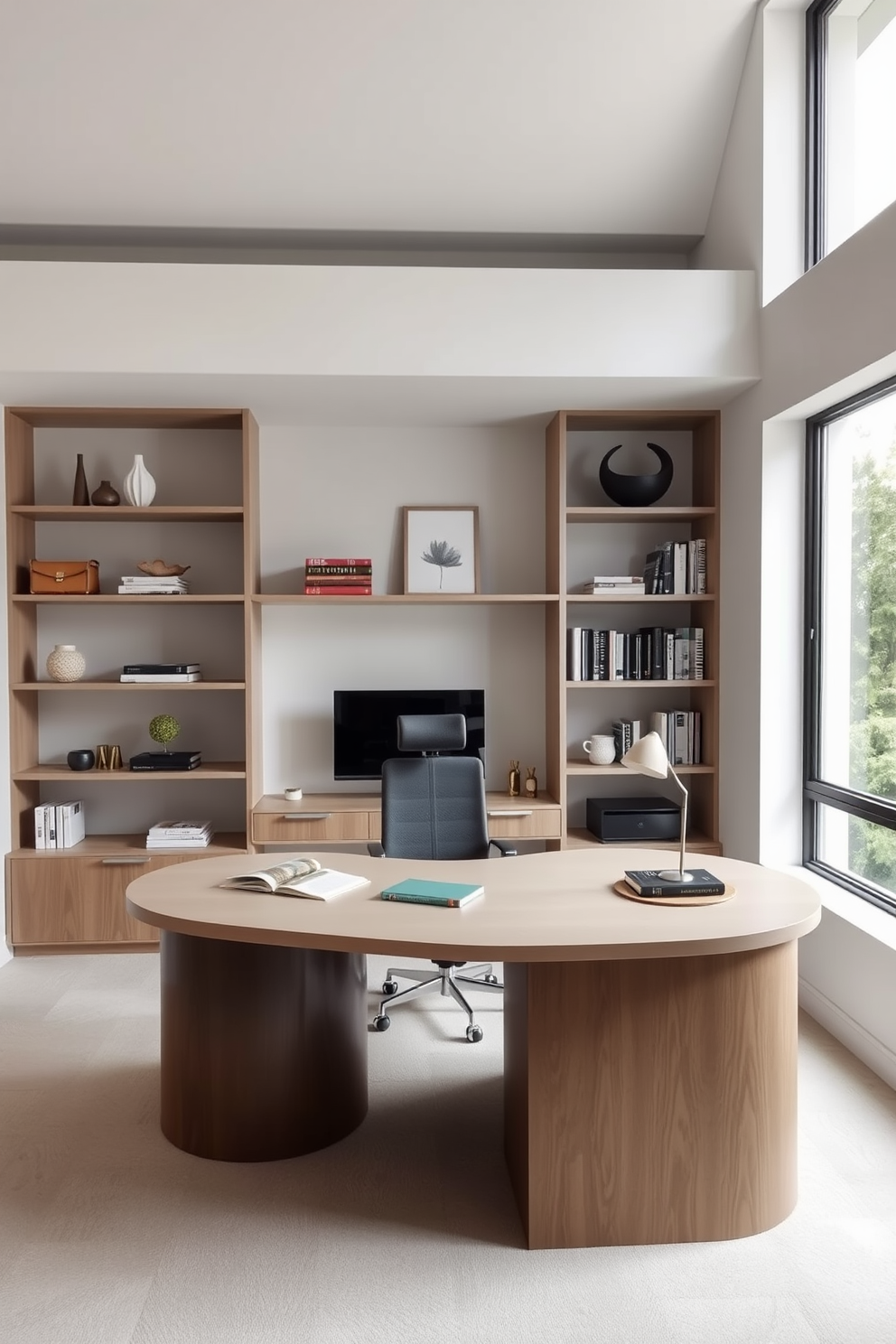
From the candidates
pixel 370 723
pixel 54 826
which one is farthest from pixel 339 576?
pixel 54 826

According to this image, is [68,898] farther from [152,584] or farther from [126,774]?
[152,584]

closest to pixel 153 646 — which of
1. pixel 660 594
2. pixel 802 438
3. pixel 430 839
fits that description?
pixel 430 839

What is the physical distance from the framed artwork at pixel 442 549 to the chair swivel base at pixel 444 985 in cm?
190

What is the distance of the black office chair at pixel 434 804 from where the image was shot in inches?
149

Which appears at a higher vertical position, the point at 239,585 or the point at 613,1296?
the point at 239,585

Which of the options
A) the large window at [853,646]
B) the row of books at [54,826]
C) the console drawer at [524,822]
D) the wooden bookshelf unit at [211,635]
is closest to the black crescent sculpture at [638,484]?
the wooden bookshelf unit at [211,635]

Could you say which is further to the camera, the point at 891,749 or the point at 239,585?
the point at 239,585

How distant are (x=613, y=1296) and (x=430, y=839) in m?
1.90

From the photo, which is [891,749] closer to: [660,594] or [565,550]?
[660,594]

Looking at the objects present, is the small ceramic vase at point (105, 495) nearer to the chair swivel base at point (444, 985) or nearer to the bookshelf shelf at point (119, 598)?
the bookshelf shelf at point (119, 598)

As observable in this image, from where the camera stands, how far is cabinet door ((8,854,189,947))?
449 centimetres

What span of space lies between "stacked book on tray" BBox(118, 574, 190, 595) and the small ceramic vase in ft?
1.23

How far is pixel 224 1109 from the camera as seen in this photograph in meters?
2.73

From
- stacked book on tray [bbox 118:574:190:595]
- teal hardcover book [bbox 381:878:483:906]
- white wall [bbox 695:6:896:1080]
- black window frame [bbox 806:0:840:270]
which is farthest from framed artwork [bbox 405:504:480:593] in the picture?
teal hardcover book [bbox 381:878:483:906]
